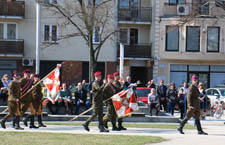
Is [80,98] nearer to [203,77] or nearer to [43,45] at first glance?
[43,45]

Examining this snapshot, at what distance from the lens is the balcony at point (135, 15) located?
40.2m

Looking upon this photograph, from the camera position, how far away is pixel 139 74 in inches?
1651

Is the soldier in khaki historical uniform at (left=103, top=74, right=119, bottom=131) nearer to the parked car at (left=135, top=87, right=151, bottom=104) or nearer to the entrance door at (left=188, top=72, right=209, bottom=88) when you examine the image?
the parked car at (left=135, top=87, right=151, bottom=104)

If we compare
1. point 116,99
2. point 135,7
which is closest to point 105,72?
point 135,7

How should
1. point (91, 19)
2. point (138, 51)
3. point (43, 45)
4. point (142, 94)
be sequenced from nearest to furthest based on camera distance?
point (142, 94)
point (91, 19)
point (43, 45)
point (138, 51)

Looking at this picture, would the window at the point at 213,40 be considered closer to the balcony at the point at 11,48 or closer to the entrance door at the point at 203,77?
the entrance door at the point at 203,77

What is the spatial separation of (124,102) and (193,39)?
23.7 meters

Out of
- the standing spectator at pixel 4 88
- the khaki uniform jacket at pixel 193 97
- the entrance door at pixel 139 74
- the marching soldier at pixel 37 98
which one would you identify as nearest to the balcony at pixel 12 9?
the entrance door at pixel 139 74

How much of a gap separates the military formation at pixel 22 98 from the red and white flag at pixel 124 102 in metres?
2.79

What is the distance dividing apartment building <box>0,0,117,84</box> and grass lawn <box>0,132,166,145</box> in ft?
77.0

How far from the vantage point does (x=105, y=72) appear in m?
39.7

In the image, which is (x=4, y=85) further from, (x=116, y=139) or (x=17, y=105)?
(x=116, y=139)

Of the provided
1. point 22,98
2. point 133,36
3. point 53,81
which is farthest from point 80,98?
point 133,36

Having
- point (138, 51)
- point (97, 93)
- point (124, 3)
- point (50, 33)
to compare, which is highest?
point (124, 3)
